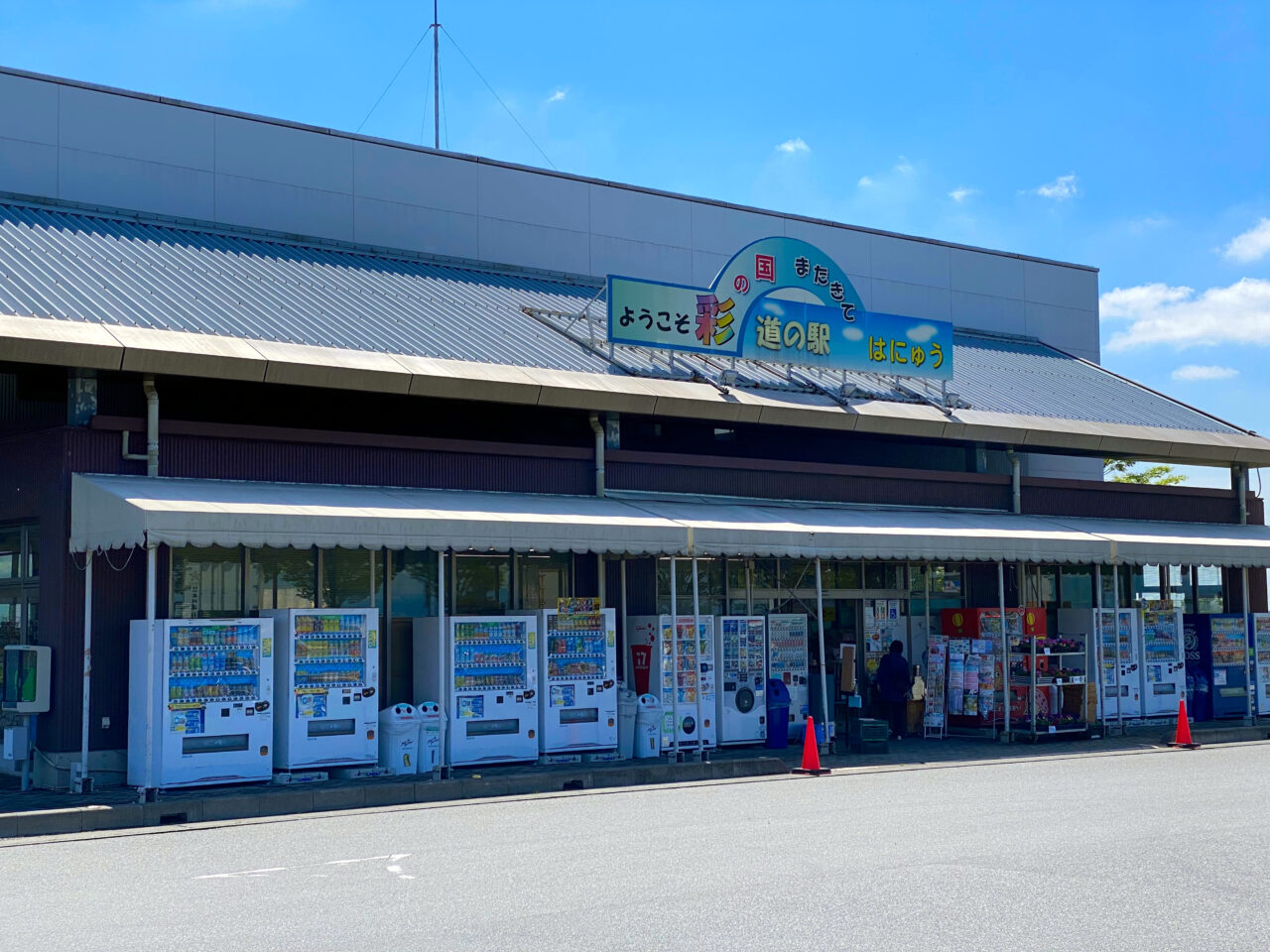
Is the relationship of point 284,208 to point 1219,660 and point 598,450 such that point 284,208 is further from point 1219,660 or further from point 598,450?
point 1219,660

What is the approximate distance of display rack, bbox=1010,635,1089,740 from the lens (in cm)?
2256

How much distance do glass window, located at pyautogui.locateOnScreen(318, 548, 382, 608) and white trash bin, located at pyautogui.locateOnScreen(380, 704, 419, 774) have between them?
2.09 meters

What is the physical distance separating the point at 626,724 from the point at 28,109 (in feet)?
42.4

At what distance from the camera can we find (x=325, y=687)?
16.8 metres

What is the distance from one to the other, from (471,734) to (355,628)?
6.70 ft

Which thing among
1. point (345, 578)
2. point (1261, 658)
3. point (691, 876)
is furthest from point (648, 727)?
point (1261, 658)

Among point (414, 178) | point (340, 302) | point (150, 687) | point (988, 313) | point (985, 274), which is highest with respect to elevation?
point (985, 274)

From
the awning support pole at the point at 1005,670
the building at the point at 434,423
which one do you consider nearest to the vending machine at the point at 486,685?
the building at the point at 434,423

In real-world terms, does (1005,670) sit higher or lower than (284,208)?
lower

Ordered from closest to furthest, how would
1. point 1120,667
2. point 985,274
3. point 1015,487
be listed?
point 1120,667
point 1015,487
point 985,274

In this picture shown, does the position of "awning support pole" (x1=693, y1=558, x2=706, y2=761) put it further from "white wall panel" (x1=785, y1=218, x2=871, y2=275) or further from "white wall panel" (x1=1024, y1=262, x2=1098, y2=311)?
"white wall panel" (x1=1024, y1=262, x2=1098, y2=311)

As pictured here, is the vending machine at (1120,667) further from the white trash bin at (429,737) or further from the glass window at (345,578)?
the glass window at (345,578)

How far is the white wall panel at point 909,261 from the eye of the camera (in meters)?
32.2

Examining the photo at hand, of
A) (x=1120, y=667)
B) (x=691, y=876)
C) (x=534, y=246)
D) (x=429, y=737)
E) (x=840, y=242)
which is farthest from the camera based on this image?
(x=840, y=242)
